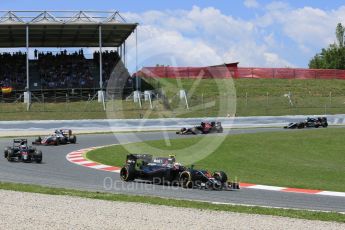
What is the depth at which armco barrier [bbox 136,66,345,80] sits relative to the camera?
196 feet

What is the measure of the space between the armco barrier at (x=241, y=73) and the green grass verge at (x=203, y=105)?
4.11 meters

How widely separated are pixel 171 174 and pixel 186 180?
44 centimetres

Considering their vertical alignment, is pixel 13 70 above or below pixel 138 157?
above

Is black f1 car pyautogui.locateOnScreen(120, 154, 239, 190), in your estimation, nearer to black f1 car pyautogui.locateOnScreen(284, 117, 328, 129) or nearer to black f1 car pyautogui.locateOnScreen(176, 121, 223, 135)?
black f1 car pyautogui.locateOnScreen(176, 121, 223, 135)

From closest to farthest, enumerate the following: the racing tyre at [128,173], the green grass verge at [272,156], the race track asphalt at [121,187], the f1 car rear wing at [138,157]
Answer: the race track asphalt at [121,187]
the racing tyre at [128,173]
the f1 car rear wing at [138,157]
the green grass verge at [272,156]

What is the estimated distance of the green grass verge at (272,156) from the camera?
15.1 m

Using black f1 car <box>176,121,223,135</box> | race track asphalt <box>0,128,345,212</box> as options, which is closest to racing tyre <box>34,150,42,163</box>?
race track asphalt <box>0,128,345,212</box>

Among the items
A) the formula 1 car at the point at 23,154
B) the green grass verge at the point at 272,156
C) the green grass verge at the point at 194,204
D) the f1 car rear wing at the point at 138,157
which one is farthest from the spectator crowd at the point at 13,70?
the green grass verge at the point at 194,204

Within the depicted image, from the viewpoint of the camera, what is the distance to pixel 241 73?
63469 mm

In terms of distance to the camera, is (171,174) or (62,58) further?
(62,58)

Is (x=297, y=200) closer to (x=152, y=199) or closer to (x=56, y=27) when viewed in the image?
(x=152, y=199)

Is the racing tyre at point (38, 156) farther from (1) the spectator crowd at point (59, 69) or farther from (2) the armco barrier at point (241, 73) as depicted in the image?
(2) the armco barrier at point (241, 73)

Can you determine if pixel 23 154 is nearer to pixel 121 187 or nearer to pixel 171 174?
pixel 121 187

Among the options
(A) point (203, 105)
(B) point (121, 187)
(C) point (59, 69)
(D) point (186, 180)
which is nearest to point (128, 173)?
(B) point (121, 187)
